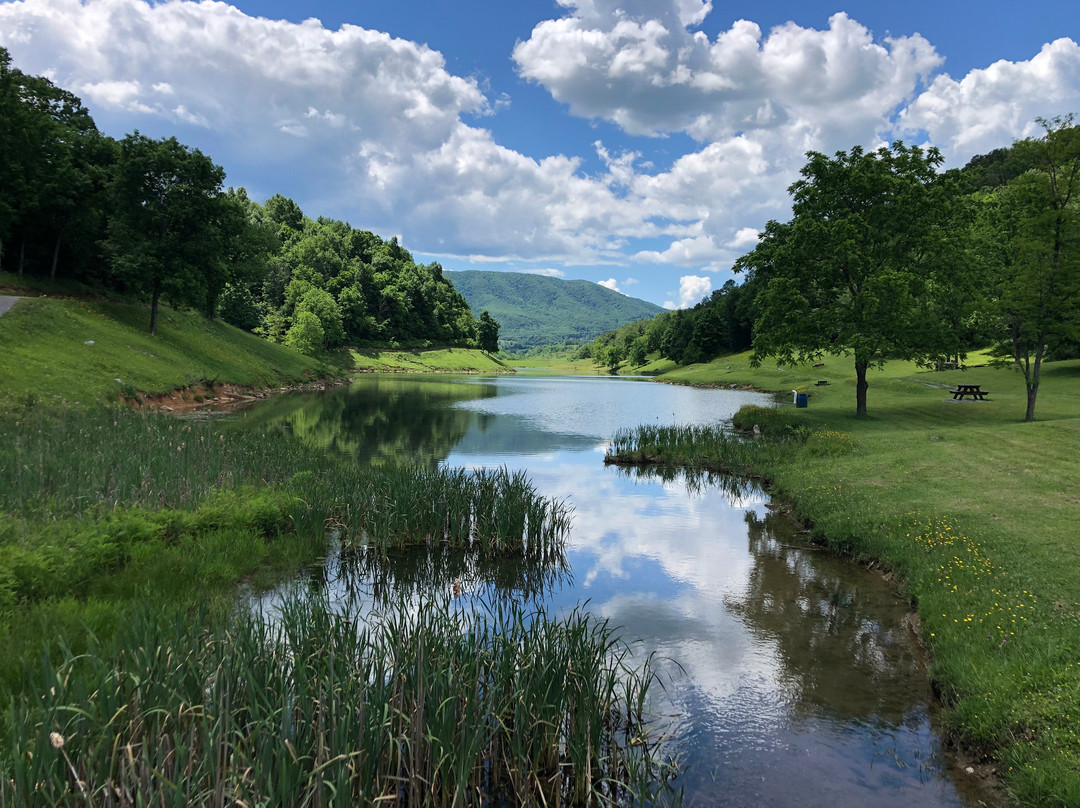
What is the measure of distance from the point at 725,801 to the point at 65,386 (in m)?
30.2

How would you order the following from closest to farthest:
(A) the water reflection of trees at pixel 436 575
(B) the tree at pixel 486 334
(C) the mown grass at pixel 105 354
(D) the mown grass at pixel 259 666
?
(D) the mown grass at pixel 259 666 < (A) the water reflection of trees at pixel 436 575 < (C) the mown grass at pixel 105 354 < (B) the tree at pixel 486 334

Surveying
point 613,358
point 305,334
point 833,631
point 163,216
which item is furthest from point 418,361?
point 833,631

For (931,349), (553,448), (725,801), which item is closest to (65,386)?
(553,448)

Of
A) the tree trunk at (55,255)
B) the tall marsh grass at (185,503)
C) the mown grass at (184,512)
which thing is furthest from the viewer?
the tree trunk at (55,255)

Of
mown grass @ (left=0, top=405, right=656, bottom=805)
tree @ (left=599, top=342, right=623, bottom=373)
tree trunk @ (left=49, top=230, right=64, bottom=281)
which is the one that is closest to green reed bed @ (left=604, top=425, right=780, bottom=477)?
mown grass @ (left=0, top=405, right=656, bottom=805)

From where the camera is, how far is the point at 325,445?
26.2m

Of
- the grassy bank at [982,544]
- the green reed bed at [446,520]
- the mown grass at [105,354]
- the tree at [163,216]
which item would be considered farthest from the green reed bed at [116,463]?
the tree at [163,216]

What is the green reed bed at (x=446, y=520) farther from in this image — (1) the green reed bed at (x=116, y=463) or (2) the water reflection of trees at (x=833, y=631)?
(2) the water reflection of trees at (x=833, y=631)

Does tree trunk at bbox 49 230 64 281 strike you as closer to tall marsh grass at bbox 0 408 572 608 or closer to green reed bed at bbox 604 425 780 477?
tall marsh grass at bbox 0 408 572 608

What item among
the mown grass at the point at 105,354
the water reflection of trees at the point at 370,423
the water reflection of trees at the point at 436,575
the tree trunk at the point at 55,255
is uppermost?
the tree trunk at the point at 55,255

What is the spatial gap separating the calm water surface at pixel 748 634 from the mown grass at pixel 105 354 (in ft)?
44.7

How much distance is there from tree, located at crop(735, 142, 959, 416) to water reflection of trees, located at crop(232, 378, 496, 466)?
1941 centimetres

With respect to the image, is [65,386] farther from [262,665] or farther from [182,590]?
[262,665]

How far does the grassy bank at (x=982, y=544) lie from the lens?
6.43 meters
